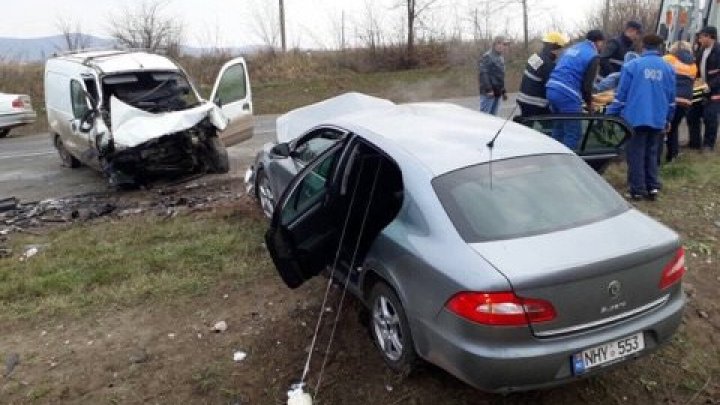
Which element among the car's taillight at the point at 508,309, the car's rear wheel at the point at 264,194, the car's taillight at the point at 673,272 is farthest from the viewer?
the car's rear wheel at the point at 264,194

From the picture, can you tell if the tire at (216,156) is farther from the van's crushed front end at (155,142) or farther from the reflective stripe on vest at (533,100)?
the reflective stripe on vest at (533,100)

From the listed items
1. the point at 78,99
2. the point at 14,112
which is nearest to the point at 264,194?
the point at 78,99

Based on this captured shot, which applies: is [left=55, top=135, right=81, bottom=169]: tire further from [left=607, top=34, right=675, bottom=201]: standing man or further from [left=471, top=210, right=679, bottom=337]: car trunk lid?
[left=471, top=210, right=679, bottom=337]: car trunk lid

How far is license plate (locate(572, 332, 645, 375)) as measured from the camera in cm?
333

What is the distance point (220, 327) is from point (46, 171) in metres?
8.22

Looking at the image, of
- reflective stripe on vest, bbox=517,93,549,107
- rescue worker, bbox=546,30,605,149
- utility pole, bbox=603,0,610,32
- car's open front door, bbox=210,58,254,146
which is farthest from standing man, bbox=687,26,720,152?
utility pole, bbox=603,0,610,32

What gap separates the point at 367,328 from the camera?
4.66 metres

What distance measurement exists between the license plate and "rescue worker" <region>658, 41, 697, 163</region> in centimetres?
550

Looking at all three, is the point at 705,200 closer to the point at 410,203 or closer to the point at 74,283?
the point at 410,203

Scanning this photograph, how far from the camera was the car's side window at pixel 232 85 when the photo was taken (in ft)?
33.1

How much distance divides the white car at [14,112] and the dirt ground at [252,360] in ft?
40.5

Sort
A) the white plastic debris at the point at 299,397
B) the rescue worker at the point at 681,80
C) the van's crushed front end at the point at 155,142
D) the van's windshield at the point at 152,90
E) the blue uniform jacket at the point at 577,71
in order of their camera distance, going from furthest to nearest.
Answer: the van's windshield at the point at 152,90, the van's crushed front end at the point at 155,142, the rescue worker at the point at 681,80, the blue uniform jacket at the point at 577,71, the white plastic debris at the point at 299,397

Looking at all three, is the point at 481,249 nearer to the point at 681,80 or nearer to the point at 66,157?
the point at 681,80

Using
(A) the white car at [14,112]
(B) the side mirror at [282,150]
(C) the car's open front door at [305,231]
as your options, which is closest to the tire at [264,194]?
(B) the side mirror at [282,150]
